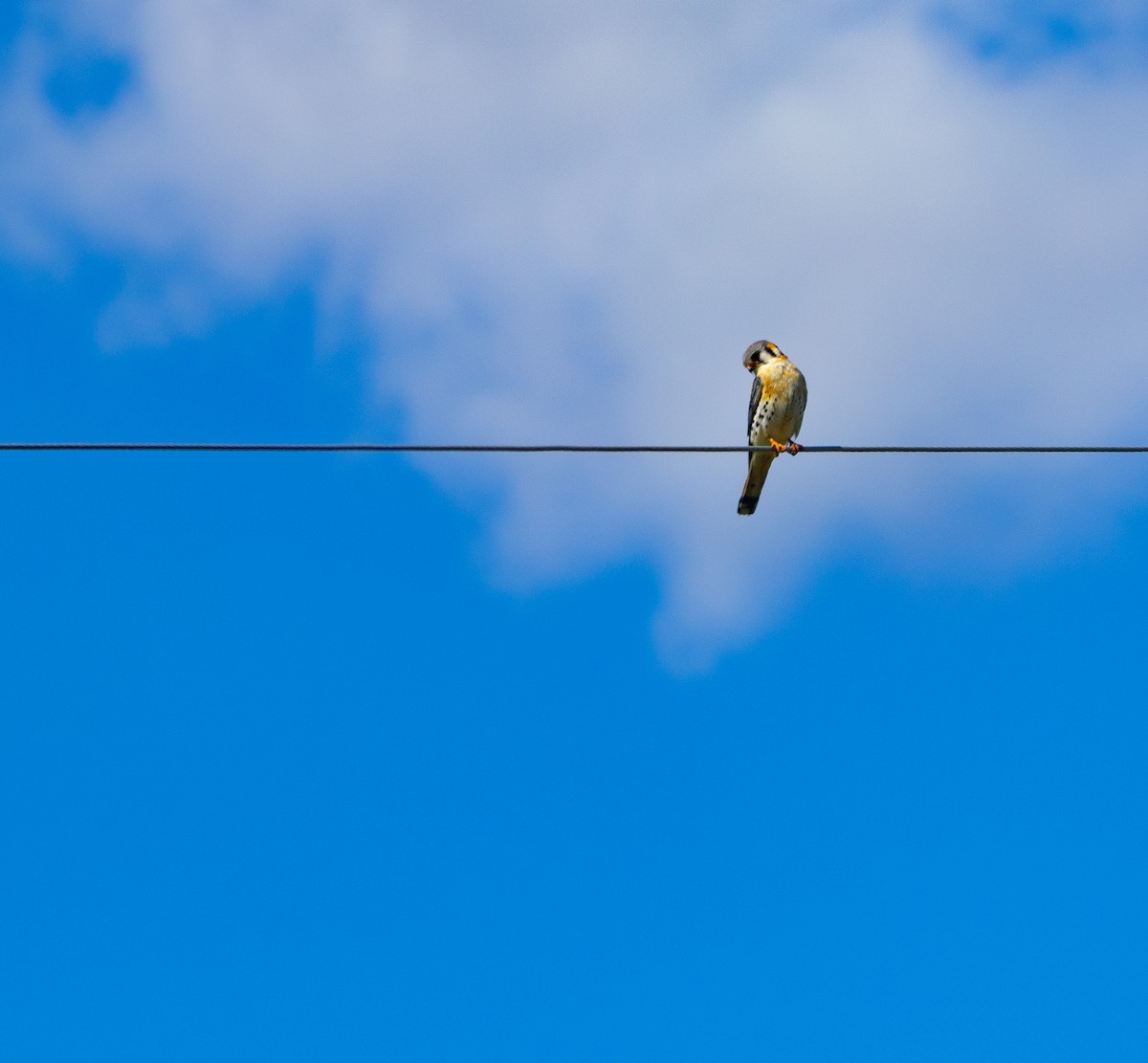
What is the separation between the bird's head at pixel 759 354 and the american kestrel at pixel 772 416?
0.23 m

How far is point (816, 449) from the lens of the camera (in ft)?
31.6

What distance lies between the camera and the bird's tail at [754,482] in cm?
1404

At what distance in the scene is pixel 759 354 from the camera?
14.8 m

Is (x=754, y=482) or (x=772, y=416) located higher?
(x=772, y=416)

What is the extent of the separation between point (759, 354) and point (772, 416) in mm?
838

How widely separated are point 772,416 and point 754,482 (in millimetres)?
595

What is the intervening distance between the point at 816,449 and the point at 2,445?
4.45m

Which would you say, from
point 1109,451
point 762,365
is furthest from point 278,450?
point 762,365

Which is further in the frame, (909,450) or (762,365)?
(762,365)

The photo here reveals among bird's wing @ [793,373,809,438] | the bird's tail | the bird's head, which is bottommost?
the bird's tail

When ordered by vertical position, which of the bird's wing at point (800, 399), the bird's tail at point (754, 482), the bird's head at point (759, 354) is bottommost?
the bird's tail at point (754, 482)

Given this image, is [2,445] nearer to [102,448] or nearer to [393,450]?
[102,448]

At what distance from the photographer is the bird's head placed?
14688mm

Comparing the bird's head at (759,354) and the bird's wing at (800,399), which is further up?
the bird's head at (759,354)
